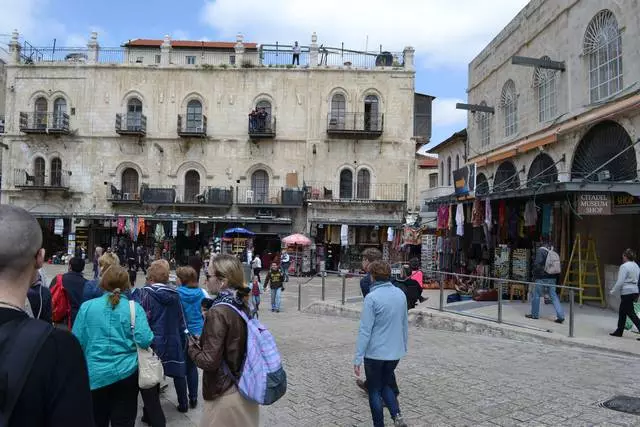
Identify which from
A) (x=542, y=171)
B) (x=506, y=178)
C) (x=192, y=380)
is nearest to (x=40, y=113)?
(x=506, y=178)

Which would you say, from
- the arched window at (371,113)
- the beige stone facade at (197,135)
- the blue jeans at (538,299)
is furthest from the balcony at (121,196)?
the blue jeans at (538,299)

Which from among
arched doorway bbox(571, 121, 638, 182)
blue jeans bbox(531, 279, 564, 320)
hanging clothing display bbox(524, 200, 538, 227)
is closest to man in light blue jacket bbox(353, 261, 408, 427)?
blue jeans bbox(531, 279, 564, 320)

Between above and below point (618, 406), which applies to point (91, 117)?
above

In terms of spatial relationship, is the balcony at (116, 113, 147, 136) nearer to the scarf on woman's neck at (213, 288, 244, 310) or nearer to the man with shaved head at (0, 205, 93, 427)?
the scarf on woman's neck at (213, 288, 244, 310)

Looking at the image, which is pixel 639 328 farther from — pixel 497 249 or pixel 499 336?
pixel 497 249

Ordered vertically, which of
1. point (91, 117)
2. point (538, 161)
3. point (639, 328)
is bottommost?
point (639, 328)

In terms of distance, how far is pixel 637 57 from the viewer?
11.3m

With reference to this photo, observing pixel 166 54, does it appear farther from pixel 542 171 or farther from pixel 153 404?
pixel 153 404

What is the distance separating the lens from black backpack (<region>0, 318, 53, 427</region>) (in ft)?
5.29

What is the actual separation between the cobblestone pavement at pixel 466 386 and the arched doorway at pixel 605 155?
5.30 metres

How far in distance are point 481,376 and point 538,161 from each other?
36.1 feet

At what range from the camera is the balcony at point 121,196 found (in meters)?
30.7

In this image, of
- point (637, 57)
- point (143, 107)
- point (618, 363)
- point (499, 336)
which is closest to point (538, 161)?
point (637, 57)

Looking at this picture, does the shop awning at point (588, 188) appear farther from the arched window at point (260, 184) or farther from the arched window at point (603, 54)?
the arched window at point (260, 184)
